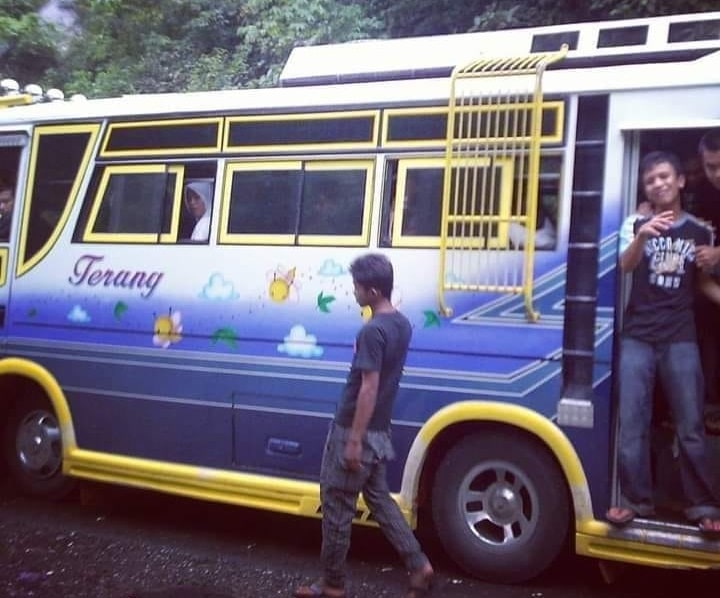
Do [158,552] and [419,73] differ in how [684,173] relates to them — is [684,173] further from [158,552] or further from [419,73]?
[158,552]

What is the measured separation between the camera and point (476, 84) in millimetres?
5613

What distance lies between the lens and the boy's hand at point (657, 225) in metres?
5.04

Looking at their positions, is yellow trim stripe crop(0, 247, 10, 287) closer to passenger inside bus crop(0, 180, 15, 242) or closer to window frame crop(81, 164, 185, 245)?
passenger inside bus crop(0, 180, 15, 242)

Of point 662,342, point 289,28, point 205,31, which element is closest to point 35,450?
point 662,342

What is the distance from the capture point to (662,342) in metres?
5.20

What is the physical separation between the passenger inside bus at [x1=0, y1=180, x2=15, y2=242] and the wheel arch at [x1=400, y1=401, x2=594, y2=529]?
11.3 feet

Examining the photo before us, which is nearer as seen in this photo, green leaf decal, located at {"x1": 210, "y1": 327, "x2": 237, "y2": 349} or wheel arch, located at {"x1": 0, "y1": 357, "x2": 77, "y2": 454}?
green leaf decal, located at {"x1": 210, "y1": 327, "x2": 237, "y2": 349}

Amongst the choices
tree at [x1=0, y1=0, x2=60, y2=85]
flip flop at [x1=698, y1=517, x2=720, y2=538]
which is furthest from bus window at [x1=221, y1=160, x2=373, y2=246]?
tree at [x1=0, y1=0, x2=60, y2=85]

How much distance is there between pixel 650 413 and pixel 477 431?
950 millimetres

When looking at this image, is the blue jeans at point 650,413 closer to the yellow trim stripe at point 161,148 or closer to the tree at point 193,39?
the yellow trim stripe at point 161,148

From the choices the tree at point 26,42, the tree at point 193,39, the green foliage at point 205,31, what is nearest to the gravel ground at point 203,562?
the green foliage at point 205,31

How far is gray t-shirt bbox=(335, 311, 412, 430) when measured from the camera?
16.1ft

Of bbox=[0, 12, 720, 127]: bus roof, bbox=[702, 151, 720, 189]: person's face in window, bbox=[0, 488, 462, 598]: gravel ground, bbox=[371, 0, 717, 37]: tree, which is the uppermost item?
bbox=[371, 0, 717, 37]: tree

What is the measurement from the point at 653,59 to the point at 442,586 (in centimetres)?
308
